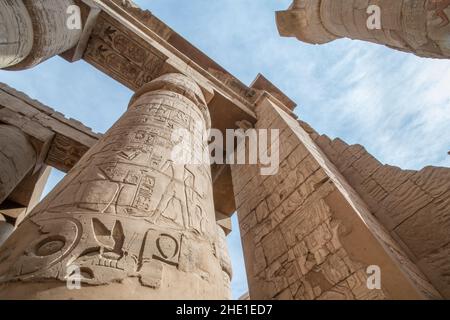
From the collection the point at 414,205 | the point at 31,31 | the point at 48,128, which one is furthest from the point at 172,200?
the point at 48,128

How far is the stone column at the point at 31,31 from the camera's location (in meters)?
3.23

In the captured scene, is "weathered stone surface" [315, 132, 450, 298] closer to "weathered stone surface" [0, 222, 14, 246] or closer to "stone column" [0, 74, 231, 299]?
"stone column" [0, 74, 231, 299]

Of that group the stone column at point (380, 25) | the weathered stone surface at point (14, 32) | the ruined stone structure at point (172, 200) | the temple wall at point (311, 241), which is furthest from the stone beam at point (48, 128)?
the stone column at point (380, 25)

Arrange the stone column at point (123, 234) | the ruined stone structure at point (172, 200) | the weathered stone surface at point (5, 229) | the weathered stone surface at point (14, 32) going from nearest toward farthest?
the stone column at point (123, 234) → the ruined stone structure at point (172, 200) → the weathered stone surface at point (14, 32) → the weathered stone surface at point (5, 229)

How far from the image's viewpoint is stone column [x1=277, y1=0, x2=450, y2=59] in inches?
112

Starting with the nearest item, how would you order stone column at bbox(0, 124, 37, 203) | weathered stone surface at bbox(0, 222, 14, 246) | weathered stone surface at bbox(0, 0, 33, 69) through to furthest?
weathered stone surface at bbox(0, 0, 33, 69) → stone column at bbox(0, 124, 37, 203) → weathered stone surface at bbox(0, 222, 14, 246)

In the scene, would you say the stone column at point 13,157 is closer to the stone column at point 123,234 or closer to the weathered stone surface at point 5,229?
the weathered stone surface at point 5,229

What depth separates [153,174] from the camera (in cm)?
209

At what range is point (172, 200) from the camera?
6.36 feet

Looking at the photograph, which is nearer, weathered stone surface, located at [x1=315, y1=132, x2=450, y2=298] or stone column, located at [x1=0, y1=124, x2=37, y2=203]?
weathered stone surface, located at [x1=315, y1=132, x2=450, y2=298]

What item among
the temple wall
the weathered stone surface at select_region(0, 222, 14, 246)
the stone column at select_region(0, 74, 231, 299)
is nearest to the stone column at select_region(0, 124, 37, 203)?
the weathered stone surface at select_region(0, 222, 14, 246)

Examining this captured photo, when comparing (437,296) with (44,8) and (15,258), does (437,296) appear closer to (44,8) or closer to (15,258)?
(15,258)

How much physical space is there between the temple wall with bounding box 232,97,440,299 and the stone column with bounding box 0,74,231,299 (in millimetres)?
1289
